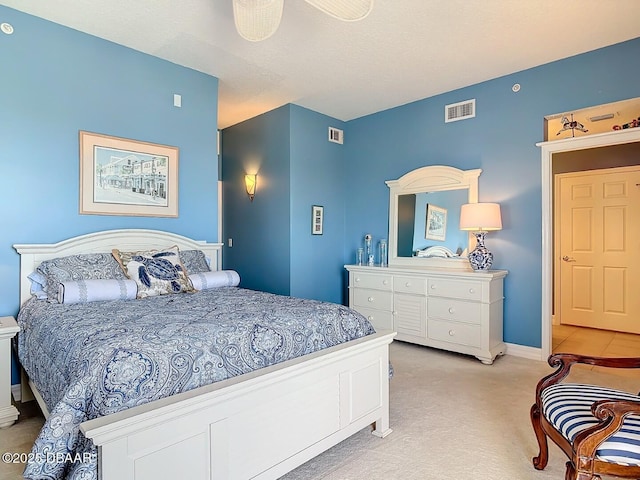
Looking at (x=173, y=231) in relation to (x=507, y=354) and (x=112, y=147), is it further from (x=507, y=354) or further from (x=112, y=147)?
(x=507, y=354)

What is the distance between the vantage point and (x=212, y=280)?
10.2 feet

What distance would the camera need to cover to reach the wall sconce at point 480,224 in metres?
3.54

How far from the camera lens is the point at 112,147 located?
314 centimetres

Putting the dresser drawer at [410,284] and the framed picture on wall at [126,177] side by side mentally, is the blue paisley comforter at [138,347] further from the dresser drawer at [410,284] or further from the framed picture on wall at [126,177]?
the dresser drawer at [410,284]

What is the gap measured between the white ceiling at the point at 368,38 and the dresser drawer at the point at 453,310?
233 centimetres

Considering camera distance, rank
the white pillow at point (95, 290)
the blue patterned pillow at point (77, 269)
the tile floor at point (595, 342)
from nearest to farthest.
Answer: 1. the white pillow at point (95, 290)
2. the blue patterned pillow at point (77, 269)
3. the tile floor at point (595, 342)

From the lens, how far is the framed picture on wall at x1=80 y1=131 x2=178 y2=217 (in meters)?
3.04

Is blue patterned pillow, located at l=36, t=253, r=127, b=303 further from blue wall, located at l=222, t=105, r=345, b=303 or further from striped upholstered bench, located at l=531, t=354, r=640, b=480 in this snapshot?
striped upholstered bench, located at l=531, t=354, r=640, b=480

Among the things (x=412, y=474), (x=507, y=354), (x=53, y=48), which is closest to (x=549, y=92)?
(x=507, y=354)

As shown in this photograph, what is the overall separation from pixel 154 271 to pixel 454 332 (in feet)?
9.37

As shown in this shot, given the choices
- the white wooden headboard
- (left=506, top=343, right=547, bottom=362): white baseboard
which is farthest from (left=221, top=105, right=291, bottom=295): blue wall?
(left=506, top=343, right=547, bottom=362): white baseboard

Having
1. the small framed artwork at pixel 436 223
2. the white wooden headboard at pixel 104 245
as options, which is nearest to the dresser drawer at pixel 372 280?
the small framed artwork at pixel 436 223

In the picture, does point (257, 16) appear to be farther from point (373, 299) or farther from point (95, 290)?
point (373, 299)

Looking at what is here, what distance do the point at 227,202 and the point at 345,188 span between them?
1780 millimetres
